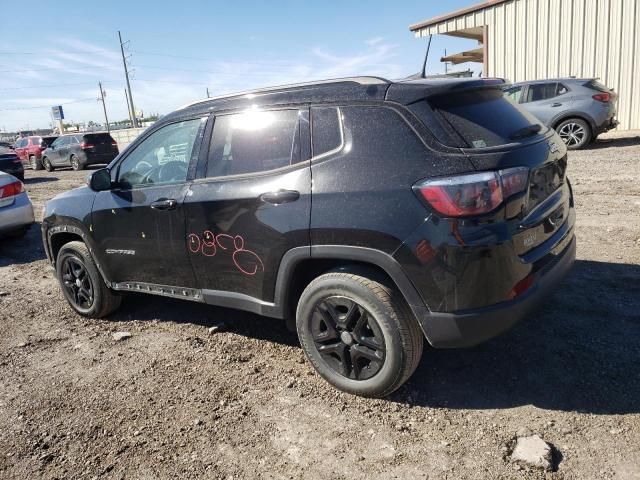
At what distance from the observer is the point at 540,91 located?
12.4 meters

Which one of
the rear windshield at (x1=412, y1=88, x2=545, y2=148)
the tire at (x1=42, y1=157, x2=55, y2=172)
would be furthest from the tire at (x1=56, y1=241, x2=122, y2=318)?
the tire at (x1=42, y1=157, x2=55, y2=172)

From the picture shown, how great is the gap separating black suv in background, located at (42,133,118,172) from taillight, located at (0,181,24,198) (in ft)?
46.2

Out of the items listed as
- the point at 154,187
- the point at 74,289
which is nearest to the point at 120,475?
the point at 154,187

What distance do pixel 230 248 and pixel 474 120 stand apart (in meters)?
1.67

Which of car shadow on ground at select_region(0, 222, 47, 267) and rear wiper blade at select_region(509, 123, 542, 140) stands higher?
rear wiper blade at select_region(509, 123, 542, 140)

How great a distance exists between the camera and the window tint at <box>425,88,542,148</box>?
→ 8.80 ft

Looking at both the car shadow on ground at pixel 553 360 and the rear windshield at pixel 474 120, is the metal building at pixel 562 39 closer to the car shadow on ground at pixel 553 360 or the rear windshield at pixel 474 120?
the car shadow on ground at pixel 553 360

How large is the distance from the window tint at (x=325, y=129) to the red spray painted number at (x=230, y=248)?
2.48ft

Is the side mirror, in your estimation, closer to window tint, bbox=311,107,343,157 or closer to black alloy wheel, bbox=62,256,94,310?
black alloy wheel, bbox=62,256,94,310

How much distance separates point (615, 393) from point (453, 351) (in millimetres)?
967

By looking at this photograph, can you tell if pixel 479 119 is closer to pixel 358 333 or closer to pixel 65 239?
pixel 358 333

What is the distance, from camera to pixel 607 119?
11.7 metres

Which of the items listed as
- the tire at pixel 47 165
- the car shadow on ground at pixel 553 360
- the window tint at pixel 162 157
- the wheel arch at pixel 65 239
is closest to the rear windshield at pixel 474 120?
the car shadow on ground at pixel 553 360

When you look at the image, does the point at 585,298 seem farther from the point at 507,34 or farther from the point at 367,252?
the point at 507,34
